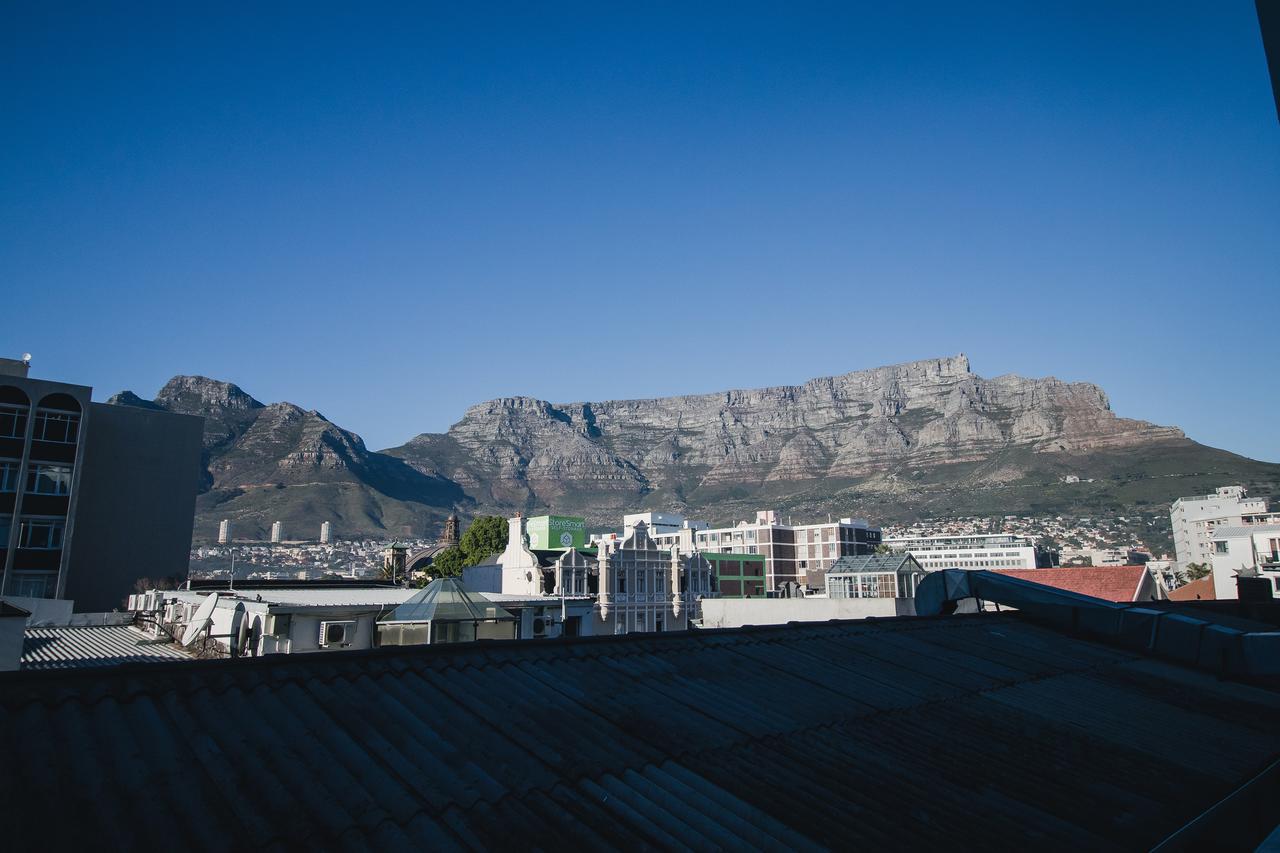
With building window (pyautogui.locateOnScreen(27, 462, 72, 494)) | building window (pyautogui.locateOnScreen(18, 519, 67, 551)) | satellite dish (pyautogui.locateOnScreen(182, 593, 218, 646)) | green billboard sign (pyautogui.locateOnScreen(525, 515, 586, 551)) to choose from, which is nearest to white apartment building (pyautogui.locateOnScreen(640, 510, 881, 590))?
green billboard sign (pyautogui.locateOnScreen(525, 515, 586, 551))

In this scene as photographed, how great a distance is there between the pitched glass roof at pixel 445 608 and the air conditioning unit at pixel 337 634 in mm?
16163

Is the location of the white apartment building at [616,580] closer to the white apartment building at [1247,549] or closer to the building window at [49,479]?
the building window at [49,479]

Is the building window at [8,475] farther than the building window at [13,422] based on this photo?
No

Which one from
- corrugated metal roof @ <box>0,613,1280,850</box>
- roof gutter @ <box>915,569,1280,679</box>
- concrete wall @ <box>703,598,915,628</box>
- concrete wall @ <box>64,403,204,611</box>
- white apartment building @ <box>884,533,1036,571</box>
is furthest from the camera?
white apartment building @ <box>884,533,1036,571</box>

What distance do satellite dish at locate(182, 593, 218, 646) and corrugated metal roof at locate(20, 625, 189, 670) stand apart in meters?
0.84

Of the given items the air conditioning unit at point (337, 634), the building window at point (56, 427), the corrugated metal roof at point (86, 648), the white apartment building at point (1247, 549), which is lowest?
the air conditioning unit at point (337, 634)

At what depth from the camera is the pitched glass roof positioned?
23.5 meters

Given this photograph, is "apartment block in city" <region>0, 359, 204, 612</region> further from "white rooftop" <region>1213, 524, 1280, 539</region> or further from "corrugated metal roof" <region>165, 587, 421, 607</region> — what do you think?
"white rooftop" <region>1213, 524, 1280, 539</region>

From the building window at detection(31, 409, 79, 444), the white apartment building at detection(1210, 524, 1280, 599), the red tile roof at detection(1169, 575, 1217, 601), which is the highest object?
the building window at detection(31, 409, 79, 444)

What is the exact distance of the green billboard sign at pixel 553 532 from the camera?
86.1m

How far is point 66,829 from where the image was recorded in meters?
3.84

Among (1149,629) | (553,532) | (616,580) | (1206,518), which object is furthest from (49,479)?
(1206,518)

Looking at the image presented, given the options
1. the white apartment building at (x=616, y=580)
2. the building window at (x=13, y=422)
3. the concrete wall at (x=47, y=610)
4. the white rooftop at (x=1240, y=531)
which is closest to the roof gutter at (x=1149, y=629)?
the concrete wall at (x=47, y=610)

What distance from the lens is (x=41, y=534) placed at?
5075cm
